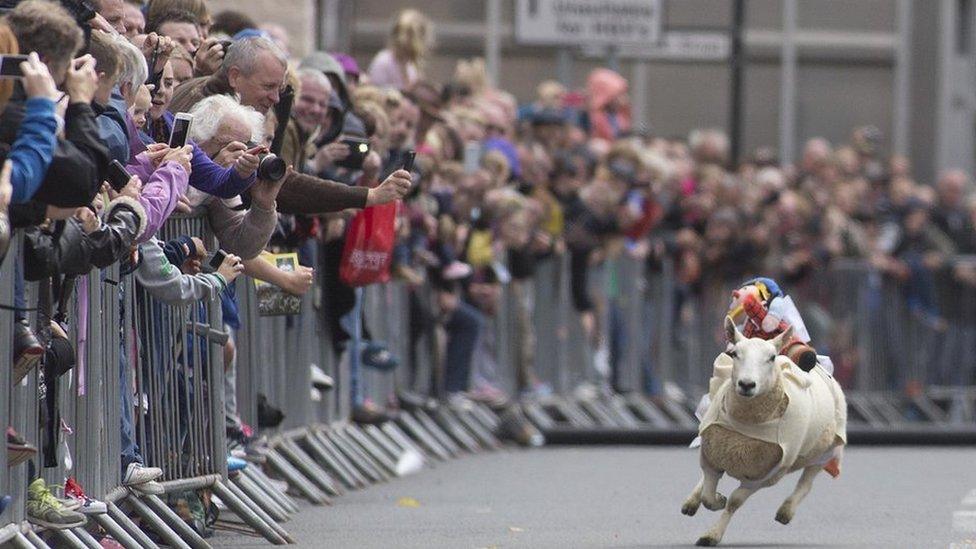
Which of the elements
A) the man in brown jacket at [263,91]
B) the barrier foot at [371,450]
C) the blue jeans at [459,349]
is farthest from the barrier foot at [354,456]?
the blue jeans at [459,349]

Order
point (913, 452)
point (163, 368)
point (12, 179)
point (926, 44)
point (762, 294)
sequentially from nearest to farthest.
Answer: point (12, 179), point (163, 368), point (762, 294), point (913, 452), point (926, 44)

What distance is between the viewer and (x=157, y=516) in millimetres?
10320

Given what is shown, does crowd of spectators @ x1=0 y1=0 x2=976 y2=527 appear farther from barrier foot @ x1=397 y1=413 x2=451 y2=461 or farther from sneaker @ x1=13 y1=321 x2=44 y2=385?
barrier foot @ x1=397 y1=413 x2=451 y2=461

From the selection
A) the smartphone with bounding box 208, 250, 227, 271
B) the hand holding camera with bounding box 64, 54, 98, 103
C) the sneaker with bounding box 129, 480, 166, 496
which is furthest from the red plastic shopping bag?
the hand holding camera with bounding box 64, 54, 98, 103

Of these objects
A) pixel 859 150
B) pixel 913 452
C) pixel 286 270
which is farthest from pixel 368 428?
pixel 859 150

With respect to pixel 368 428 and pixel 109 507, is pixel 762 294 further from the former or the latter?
pixel 368 428

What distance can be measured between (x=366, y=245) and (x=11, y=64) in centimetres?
685

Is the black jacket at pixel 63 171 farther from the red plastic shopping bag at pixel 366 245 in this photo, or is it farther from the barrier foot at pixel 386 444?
the barrier foot at pixel 386 444

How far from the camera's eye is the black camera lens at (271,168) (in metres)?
11.1

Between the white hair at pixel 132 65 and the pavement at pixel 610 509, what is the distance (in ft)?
7.13

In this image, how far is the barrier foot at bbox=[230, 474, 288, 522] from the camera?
39.3ft

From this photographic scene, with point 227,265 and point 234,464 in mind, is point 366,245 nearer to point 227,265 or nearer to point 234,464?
point 234,464

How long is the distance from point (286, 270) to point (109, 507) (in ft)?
9.28

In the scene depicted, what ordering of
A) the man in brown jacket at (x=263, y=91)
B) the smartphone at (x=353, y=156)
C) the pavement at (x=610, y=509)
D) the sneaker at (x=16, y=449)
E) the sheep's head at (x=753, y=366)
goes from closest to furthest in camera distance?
the sneaker at (x=16, y=449), the sheep's head at (x=753, y=366), the pavement at (x=610, y=509), the man in brown jacket at (x=263, y=91), the smartphone at (x=353, y=156)
